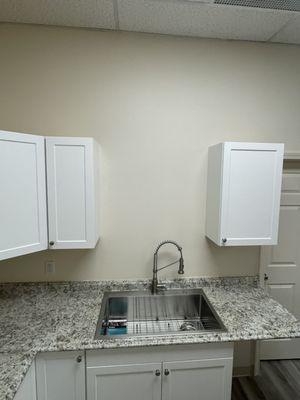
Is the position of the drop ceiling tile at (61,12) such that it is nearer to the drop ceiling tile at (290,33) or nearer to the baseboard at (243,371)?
the drop ceiling tile at (290,33)

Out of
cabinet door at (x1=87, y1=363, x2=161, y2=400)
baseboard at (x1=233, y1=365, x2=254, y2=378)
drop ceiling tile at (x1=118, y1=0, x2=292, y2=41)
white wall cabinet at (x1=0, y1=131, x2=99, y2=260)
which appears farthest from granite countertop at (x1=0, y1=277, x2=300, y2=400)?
drop ceiling tile at (x1=118, y1=0, x2=292, y2=41)

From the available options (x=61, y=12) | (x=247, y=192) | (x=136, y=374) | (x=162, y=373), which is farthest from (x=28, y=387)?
(x=61, y=12)

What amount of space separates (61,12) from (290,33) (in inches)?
67.6

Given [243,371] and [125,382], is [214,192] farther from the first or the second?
[243,371]

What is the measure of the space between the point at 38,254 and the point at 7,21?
1.78 meters

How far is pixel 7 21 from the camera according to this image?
1.82 m

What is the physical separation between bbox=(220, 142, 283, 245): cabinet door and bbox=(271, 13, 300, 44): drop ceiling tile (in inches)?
35.4

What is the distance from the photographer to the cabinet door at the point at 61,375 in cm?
138

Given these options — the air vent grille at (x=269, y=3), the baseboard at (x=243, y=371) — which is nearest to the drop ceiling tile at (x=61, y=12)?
the air vent grille at (x=269, y=3)

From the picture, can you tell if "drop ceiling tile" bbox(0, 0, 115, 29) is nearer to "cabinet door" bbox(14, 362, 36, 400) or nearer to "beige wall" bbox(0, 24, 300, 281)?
"beige wall" bbox(0, 24, 300, 281)

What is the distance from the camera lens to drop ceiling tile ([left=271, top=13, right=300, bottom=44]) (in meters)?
1.76

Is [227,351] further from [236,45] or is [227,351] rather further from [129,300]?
[236,45]

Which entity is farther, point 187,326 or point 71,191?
point 187,326

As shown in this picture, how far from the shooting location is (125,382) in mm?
1438
